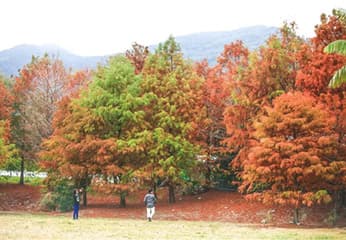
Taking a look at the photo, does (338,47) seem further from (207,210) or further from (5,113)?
(5,113)

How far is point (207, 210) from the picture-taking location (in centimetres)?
3959

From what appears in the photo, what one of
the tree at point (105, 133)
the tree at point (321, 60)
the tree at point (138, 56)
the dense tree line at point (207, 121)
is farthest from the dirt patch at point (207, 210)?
the tree at point (138, 56)

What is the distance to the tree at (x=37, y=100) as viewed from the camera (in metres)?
51.6

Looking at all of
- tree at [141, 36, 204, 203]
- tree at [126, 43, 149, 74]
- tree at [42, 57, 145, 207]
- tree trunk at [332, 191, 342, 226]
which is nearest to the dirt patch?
tree trunk at [332, 191, 342, 226]

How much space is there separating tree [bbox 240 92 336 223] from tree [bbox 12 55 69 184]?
28.1 metres

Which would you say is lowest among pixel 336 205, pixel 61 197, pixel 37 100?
pixel 61 197

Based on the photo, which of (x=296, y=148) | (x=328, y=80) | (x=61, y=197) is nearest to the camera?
(x=296, y=148)

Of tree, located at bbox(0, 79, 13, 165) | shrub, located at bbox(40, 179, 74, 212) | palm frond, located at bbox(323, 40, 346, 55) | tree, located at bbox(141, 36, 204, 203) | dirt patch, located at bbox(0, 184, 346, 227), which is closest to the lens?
palm frond, located at bbox(323, 40, 346, 55)

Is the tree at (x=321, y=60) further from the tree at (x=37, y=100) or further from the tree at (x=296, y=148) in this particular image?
the tree at (x=37, y=100)

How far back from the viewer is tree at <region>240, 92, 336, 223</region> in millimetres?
28328

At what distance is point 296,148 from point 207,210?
44.5 feet

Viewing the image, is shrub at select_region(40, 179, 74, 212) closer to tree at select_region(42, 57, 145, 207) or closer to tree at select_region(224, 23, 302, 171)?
tree at select_region(42, 57, 145, 207)

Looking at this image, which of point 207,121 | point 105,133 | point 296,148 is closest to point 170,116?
point 207,121

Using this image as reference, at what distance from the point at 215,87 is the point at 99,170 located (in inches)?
477
